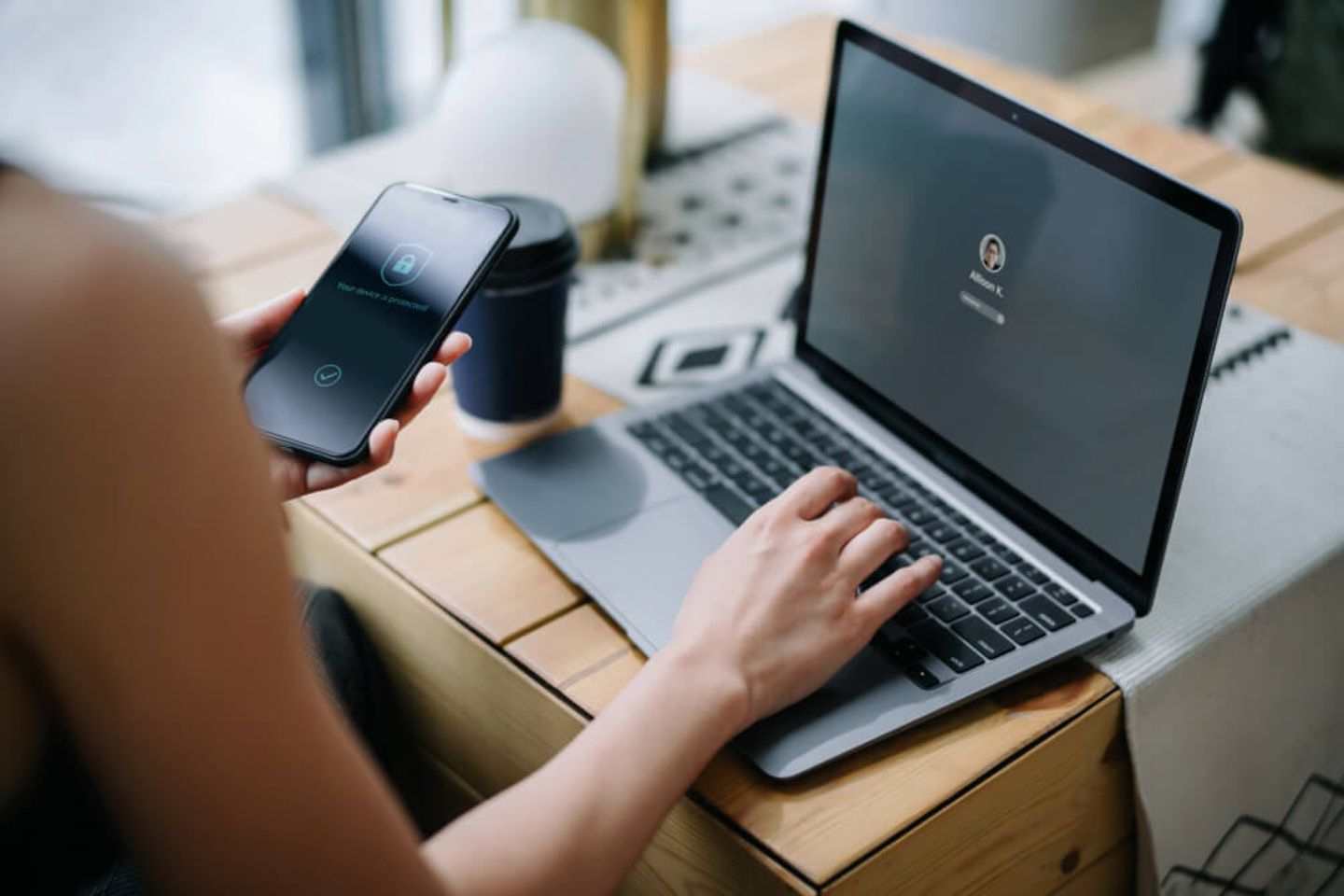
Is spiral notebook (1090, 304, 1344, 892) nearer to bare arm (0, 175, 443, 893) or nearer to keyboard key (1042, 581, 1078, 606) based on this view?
keyboard key (1042, 581, 1078, 606)

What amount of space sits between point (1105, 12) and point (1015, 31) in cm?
29

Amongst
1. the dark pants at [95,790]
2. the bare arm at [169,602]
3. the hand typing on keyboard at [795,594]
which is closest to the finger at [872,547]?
the hand typing on keyboard at [795,594]

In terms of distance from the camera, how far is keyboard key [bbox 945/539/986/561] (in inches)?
31.7

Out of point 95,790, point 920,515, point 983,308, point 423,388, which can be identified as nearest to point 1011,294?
point 983,308

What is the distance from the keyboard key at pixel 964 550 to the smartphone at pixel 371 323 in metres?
0.34

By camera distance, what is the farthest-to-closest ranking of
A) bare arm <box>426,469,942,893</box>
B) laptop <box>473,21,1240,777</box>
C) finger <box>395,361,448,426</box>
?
finger <box>395,361,448,426</box> < laptop <box>473,21,1240,777</box> < bare arm <box>426,469,942,893</box>

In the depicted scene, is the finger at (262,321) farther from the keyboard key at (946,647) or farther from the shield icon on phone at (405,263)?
the keyboard key at (946,647)

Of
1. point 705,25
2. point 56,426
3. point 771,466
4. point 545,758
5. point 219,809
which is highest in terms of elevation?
point 56,426

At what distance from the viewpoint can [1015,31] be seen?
2.90 metres

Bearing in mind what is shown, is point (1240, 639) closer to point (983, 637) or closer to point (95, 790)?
point (983, 637)

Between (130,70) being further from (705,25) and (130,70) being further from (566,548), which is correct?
(566,548)

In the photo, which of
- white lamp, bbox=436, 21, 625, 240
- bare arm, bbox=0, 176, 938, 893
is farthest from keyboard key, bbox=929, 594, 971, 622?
white lamp, bbox=436, 21, 625, 240

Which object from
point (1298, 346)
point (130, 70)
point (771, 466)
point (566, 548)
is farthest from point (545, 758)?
point (130, 70)

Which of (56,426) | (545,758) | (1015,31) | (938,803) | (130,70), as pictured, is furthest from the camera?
(1015,31)
